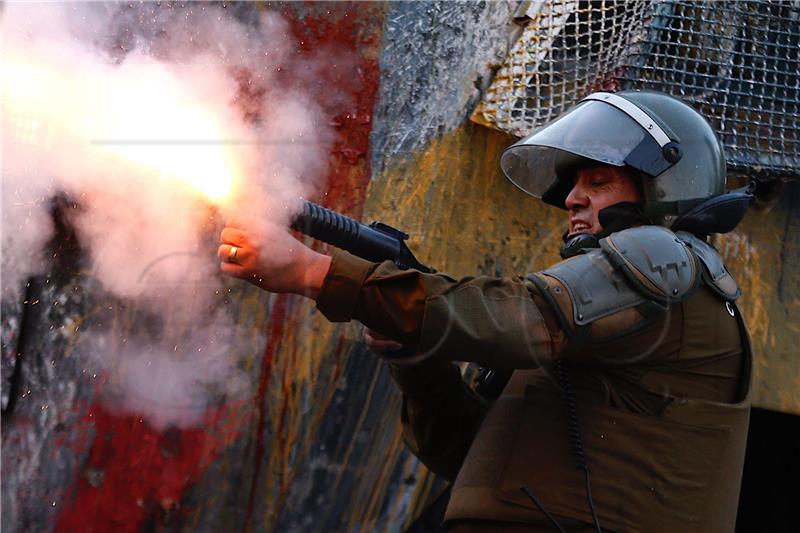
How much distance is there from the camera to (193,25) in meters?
3.47

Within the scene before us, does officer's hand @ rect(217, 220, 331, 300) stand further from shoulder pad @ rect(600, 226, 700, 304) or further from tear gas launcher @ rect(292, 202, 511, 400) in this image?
shoulder pad @ rect(600, 226, 700, 304)

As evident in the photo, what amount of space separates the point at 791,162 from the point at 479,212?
1.21m

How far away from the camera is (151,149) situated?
303 cm

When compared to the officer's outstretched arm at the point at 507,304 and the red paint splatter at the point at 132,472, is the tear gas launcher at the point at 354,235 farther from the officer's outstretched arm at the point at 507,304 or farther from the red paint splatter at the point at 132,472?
the red paint splatter at the point at 132,472

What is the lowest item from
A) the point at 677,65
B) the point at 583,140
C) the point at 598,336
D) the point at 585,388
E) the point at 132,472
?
the point at 132,472

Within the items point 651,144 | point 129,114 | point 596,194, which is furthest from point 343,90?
point 651,144

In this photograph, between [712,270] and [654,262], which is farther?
[712,270]

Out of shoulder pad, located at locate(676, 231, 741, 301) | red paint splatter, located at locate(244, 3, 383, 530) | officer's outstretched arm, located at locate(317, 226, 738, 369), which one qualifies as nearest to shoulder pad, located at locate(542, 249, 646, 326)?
officer's outstretched arm, located at locate(317, 226, 738, 369)

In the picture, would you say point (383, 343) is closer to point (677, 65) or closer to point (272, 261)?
point (272, 261)

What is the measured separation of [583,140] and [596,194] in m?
0.16

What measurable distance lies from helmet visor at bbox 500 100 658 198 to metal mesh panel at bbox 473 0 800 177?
0.51 meters

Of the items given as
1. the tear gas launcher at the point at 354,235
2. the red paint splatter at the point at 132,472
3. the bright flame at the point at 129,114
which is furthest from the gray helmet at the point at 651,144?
the red paint splatter at the point at 132,472

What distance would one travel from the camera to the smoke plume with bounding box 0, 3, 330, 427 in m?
3.21

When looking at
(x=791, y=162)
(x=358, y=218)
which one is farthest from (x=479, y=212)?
(x=791, y=162)
